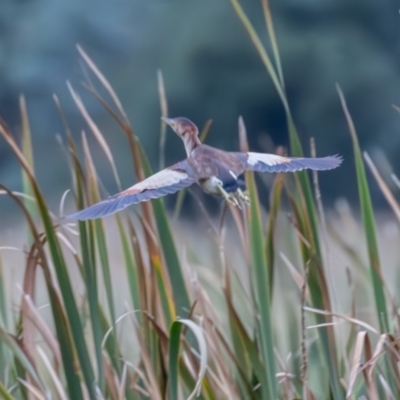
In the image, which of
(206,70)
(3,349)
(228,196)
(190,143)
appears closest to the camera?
(228,196)

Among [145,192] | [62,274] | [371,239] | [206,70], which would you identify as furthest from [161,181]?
[206,70]

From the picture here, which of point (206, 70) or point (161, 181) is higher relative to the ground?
point (206, 70)

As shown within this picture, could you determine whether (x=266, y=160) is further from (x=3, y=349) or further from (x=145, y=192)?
(x=3, y=349)

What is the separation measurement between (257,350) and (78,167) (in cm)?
23

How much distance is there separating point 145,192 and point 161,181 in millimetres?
16

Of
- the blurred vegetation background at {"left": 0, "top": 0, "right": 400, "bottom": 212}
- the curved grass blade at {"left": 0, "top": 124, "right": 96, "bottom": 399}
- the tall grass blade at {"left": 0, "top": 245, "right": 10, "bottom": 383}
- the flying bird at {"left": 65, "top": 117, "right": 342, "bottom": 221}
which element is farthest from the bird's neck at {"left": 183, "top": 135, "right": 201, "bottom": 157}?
the blurred vegetation background at {"left": 0, "top": 0, "right": 400, "bottom": 212}

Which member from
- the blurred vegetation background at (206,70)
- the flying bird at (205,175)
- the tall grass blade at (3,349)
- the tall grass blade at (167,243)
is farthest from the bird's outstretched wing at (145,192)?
the blurred vegetation background at (206,70)

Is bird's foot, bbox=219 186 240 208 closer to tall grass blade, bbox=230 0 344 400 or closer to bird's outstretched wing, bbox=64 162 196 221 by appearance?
bird's outstretched wing, bbox=64 162 196 221

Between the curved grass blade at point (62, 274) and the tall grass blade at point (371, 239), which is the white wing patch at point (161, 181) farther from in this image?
the tall grass blade at point (371, 239)

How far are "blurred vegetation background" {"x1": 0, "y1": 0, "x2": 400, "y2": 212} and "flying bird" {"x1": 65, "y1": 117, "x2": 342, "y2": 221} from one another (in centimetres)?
50

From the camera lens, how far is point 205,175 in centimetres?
48

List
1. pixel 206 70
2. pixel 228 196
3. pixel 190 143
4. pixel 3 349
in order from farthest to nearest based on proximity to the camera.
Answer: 1. pixel 206 70
2. pixel 3 349
3. pixel 190 143
4. pixel 228 196

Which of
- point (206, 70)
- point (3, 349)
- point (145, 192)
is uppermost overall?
point (206, 70)

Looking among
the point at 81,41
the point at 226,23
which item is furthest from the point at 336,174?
the point at 81,41
